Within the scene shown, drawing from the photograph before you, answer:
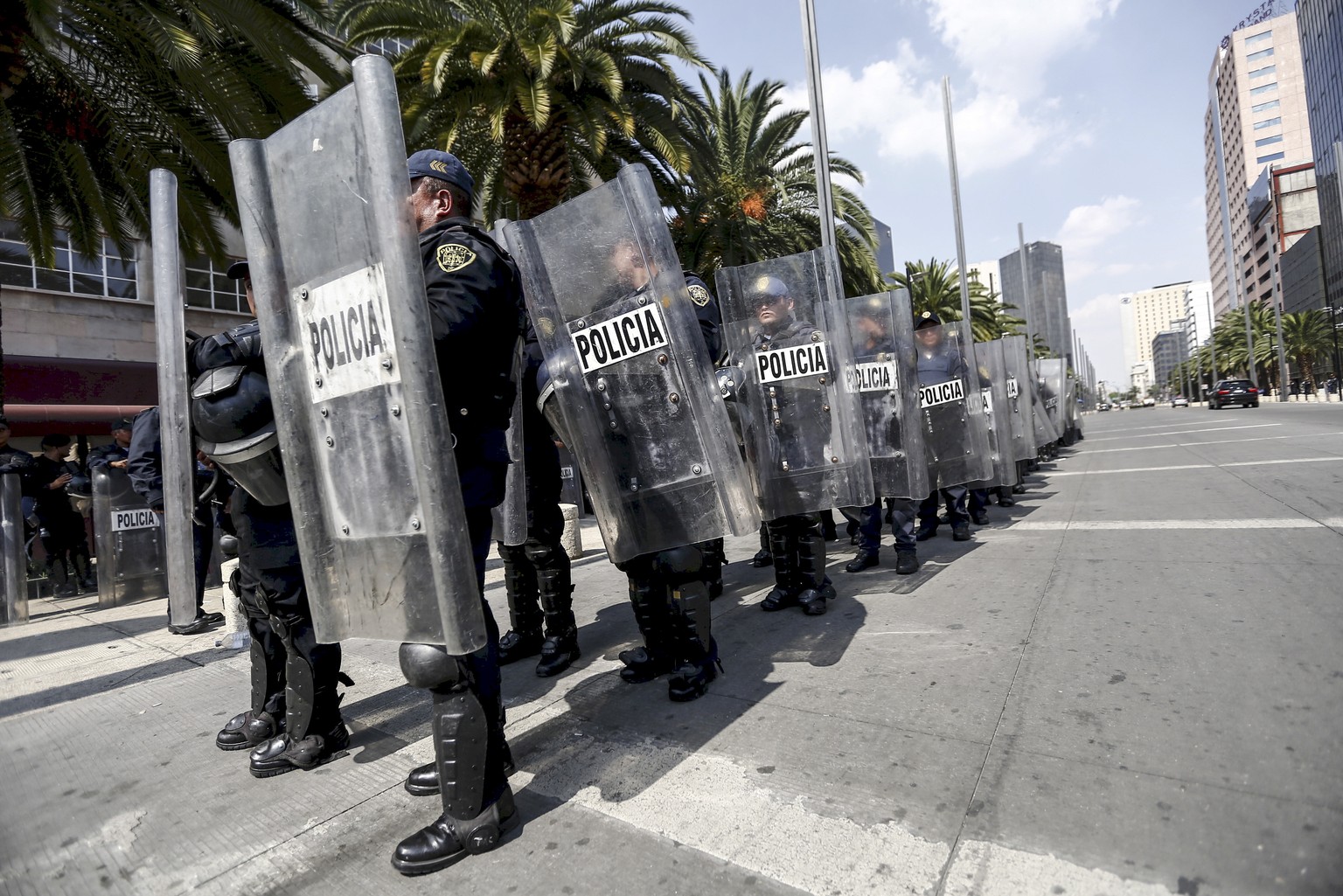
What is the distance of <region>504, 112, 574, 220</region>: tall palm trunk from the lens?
36.5ft

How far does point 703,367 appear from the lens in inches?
114

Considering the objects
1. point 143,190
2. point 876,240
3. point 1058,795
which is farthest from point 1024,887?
point 876,240

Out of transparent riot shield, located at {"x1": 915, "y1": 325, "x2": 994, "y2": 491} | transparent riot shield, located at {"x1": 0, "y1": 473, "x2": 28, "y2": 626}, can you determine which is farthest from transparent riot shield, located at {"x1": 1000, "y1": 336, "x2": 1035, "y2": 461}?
transparent riot shield, located at {"x1": 0, "y1": 473, "x2": 28, "y2": 626}

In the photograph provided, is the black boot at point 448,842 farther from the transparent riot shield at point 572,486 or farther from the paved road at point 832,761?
the transparent riot shield at point 572,486

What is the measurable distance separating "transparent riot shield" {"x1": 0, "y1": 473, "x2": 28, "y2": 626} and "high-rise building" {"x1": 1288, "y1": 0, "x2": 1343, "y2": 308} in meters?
80.3

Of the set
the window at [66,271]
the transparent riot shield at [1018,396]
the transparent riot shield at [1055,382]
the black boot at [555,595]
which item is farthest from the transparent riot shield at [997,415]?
the window at [66,271]

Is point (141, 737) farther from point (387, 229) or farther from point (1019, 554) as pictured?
point (1019, 554)

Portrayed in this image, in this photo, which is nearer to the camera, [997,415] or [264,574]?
[264,574]

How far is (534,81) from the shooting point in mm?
10305

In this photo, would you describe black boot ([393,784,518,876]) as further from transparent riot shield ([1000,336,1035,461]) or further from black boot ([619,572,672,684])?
transparent riot shield ([1000,336,1035,461])

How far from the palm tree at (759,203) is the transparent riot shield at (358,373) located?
13618 mm

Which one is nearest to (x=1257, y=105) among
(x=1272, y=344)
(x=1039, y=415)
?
(x=1272, y=344)

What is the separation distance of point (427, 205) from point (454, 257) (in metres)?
0.47

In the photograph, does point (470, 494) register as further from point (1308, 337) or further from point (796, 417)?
point (1308, 337)
